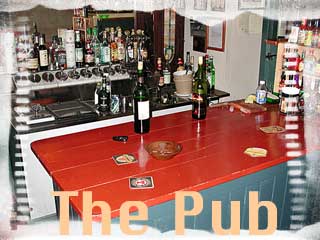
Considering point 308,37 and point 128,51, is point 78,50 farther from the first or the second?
point 308,37

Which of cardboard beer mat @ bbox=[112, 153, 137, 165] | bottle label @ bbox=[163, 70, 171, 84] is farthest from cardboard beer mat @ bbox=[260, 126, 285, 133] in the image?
bottle label @ bbox=[163, 70, 171, 84]

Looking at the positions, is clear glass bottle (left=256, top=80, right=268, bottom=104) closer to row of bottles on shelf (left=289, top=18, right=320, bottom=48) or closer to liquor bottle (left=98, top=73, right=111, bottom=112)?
row of bottles on shelf (left=289, top=18, right=320, bottom=48)

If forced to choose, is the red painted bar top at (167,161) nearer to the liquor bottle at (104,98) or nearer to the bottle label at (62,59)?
the liquor bottle at (104,98)

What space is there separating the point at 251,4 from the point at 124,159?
199 cm

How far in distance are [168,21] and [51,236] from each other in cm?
272

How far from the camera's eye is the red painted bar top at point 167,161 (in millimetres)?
955

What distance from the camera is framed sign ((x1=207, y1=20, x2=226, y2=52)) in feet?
9.64

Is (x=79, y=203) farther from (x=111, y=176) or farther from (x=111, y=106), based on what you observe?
(x=111, y=106)

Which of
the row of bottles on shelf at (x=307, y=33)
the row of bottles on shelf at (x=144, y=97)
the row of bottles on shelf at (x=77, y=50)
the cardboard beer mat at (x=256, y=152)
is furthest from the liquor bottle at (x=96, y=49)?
the cardboard beer mat at (x=256, y=152)

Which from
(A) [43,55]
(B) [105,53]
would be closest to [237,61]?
(B) [105,53]

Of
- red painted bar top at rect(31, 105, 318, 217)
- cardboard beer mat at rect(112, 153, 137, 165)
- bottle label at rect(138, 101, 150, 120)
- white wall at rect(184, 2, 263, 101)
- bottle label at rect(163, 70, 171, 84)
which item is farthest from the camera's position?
white wall at rect(184, 2, 263, 101)

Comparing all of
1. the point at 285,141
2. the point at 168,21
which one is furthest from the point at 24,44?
the point at 168,21

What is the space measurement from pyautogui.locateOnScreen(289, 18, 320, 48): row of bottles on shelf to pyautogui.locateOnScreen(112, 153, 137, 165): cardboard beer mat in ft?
3.61

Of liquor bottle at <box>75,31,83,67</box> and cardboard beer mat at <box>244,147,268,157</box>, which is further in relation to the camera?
liquor bottle at <box>75,31,83,67</box>
